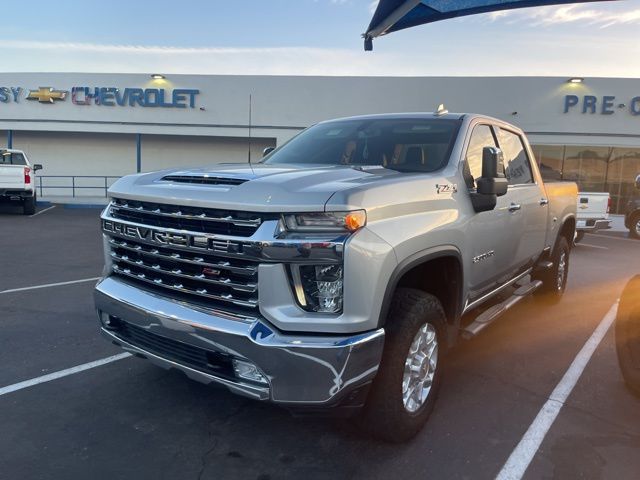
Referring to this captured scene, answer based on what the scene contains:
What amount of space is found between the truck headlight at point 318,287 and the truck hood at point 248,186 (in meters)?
0.30

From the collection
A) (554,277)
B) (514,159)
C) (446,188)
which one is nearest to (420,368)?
(446,188)

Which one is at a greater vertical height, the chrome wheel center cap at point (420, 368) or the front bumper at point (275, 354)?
the front bumper at point (275, 354)

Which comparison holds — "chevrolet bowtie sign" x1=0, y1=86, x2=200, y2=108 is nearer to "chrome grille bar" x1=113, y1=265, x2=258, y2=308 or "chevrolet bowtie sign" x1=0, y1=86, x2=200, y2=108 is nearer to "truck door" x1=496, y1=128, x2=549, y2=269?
"truck door" x1=496, y1=128, x2=549, y2=269

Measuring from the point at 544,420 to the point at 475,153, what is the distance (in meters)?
2.01

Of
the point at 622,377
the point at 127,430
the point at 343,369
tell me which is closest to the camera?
the point at 343,369

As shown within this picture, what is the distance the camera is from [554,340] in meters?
5.29

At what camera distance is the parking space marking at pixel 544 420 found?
298 cm

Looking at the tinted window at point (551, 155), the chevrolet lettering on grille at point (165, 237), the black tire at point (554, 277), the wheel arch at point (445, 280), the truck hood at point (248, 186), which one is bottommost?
the black tire at point (554, 277)

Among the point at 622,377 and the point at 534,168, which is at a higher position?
the point at 534,168

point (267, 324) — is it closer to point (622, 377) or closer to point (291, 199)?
point (291, 199)

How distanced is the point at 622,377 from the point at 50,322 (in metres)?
5.36

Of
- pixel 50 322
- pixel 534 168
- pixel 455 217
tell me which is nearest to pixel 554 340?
pixel 534 168

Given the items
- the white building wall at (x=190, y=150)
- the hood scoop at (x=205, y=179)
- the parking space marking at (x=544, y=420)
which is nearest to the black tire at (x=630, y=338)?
the parking space marking at (x=544, y=420)

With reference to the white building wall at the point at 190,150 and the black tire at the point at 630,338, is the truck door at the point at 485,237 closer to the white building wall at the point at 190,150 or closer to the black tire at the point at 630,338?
the black tire at the point at 630,338
